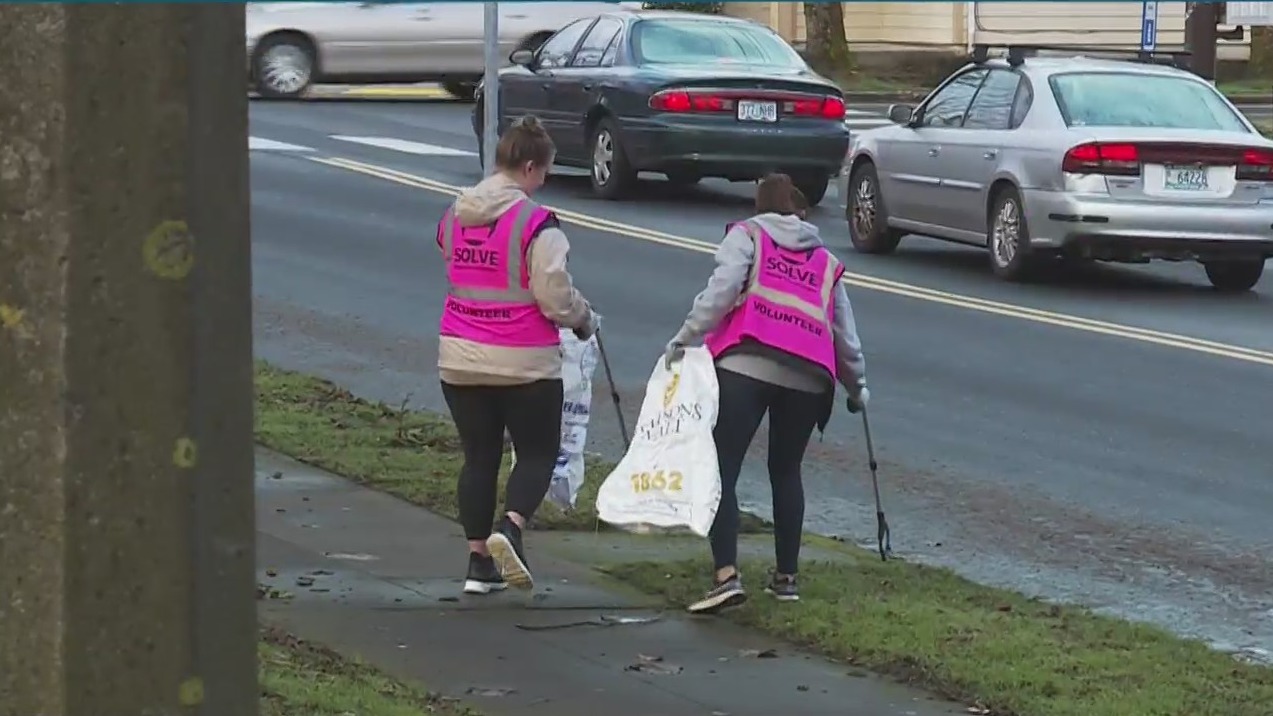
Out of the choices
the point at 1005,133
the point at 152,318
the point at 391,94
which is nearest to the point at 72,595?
the point at 152,318

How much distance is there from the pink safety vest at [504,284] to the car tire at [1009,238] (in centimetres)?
848

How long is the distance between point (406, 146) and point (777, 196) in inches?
646

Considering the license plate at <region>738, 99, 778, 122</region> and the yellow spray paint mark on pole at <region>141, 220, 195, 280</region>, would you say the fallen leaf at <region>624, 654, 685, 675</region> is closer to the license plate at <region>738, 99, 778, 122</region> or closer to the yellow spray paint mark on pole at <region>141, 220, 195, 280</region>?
the yellow spray paint mark on pole at <region>141, 220, 195, 280</region>

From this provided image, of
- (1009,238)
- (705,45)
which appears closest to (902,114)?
(1009,238)

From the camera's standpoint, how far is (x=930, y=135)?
56.0ft

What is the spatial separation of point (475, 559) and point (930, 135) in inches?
385

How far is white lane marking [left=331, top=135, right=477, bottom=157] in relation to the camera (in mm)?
23453

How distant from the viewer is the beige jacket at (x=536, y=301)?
299 inches

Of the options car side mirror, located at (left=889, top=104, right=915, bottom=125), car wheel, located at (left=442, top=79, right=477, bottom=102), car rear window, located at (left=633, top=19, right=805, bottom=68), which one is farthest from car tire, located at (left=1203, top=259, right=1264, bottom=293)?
car wheel, located at (left=442, top=79, right=477, bottom=102)

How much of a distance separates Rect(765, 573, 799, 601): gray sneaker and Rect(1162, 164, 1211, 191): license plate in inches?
325

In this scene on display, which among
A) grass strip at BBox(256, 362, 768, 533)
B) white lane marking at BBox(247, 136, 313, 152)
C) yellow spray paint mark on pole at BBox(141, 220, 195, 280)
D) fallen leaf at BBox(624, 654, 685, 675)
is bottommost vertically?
white lane marking at BBox(247, 136, 313, 152)

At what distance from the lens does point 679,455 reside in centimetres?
781

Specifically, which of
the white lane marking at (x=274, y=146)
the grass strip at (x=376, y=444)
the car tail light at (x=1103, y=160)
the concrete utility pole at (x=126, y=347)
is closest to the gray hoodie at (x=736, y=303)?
the grass strip at (x=376, y=444)

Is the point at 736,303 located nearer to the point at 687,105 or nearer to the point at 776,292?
the point at 776,292
